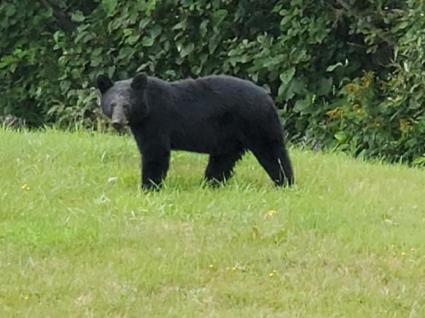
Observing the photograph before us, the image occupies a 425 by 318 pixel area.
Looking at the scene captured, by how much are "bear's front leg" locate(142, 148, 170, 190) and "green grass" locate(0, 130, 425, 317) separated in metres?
0.12

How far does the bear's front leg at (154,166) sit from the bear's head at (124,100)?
28 cm

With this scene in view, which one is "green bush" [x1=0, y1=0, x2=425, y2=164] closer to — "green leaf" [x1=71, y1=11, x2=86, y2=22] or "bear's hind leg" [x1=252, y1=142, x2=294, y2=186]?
"green leaf" [x1=71, y1=11, x2=86, y2=22]

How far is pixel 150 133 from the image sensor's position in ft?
27.8

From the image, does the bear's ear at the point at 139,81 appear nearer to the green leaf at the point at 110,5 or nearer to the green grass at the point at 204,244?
the green grass at the point at 204,244

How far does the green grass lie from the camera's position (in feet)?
20.3

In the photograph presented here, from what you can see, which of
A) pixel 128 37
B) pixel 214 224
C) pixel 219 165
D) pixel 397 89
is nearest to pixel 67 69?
pixel 128 37

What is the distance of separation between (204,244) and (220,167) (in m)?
1.79

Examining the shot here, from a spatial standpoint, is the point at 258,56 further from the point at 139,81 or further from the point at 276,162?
the point at 139,81

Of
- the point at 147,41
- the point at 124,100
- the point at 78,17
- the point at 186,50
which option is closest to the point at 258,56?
the point at 186,50

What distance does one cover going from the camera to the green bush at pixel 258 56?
13227mm

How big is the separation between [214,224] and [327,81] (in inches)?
285

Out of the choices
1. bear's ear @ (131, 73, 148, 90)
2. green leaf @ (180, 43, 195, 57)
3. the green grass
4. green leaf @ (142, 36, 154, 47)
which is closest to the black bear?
bear's ear @ (131, 73, 148, 90)

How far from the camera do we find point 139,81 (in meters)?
8.35

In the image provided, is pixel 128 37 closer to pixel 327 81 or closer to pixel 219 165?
pixel 327 81
